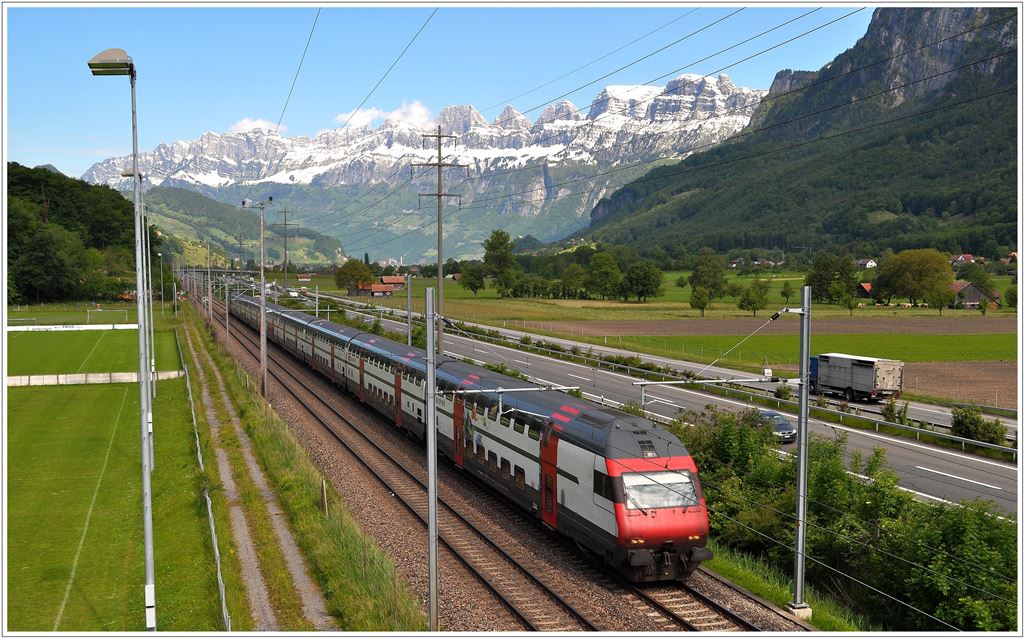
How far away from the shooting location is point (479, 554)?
23969mm

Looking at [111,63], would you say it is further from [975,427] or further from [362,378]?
[975,427]

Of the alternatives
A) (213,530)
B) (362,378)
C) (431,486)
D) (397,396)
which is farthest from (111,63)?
(362,378)


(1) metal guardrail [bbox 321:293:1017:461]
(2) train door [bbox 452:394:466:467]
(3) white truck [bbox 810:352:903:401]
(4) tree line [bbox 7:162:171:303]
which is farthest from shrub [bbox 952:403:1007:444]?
(4) tree line [bbox 7:162:171:303]

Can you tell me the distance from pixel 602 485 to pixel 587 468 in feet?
2.79

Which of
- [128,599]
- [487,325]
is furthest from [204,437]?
[487,325]

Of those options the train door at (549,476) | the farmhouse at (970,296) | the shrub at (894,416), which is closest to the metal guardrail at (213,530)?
the train door at (549,476)

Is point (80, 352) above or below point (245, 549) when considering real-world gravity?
above

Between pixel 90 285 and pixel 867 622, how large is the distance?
154797 mm

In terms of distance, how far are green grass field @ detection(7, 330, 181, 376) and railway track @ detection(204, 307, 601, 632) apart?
42070mm

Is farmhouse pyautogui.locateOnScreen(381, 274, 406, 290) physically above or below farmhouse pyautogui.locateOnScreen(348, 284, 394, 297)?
above

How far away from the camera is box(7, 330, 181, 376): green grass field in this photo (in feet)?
242

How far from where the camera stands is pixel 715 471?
94.0 feet

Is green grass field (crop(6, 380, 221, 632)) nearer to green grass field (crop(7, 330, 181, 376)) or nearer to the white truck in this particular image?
green grass field (crop(7, 330, 181, 376))

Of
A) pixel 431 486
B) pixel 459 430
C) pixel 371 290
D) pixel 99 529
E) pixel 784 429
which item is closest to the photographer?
pixel 431 486
